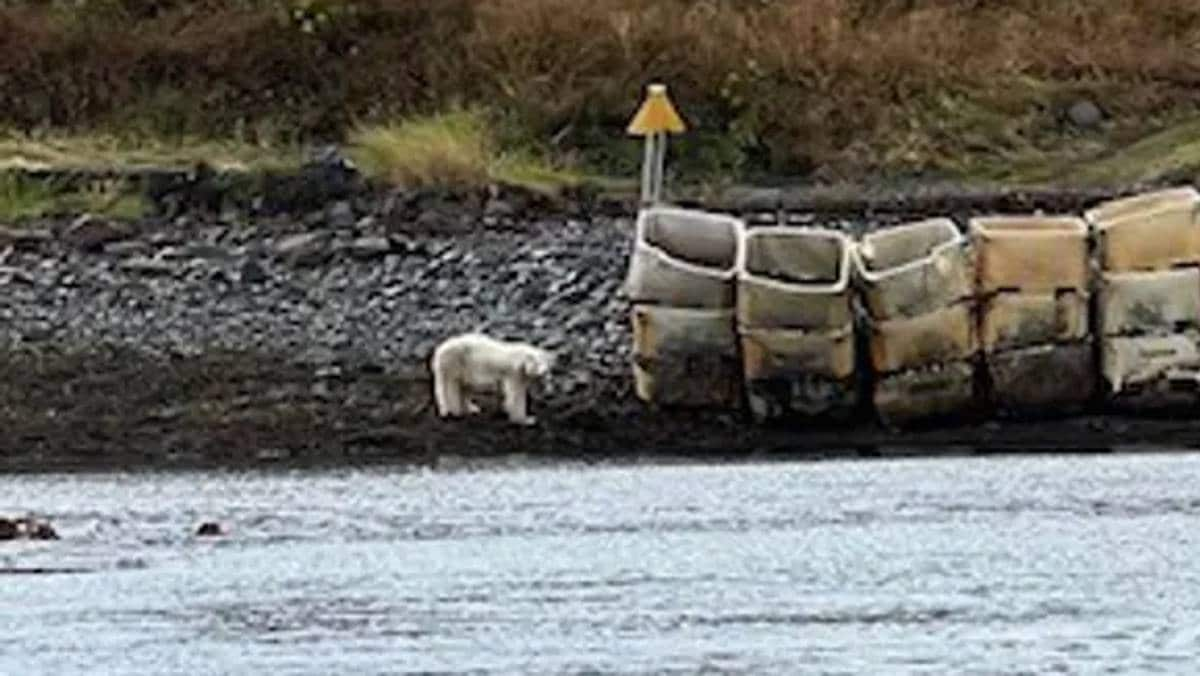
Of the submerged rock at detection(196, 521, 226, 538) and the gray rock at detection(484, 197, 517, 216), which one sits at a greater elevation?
the gray rock at detection(484, 197, 517, 216)

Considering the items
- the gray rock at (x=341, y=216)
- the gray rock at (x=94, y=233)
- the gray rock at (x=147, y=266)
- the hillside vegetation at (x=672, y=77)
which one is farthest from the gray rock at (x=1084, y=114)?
the gray rock at (x=147, y=266)

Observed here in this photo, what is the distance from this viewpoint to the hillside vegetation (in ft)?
139

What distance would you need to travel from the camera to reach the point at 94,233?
37.5 metres

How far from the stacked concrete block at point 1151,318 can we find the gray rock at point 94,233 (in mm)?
9359

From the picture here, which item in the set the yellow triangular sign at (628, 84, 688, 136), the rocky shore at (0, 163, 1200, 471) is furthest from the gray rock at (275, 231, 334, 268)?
the yellow triangular sign at (628, 84, 688, 136)

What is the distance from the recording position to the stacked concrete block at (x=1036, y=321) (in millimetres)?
30297

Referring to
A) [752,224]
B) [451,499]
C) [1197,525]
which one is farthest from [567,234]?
[1197,525]

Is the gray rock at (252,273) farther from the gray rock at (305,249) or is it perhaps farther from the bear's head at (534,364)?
the bear's head at (534,364)

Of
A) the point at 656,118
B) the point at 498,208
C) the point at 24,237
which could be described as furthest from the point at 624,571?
the point at 498,208

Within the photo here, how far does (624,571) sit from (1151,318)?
7.99 meters

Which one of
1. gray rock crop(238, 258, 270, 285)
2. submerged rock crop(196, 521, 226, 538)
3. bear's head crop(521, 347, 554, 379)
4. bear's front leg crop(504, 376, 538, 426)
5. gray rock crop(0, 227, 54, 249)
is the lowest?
submerged rock crop(196, 521, 226, 538)

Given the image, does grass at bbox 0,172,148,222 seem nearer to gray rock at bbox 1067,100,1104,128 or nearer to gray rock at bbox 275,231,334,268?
gray rock at bbox 275,231,334,268

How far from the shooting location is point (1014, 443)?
1179 inches

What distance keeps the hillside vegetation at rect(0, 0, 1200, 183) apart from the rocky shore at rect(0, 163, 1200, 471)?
228 centimetres
